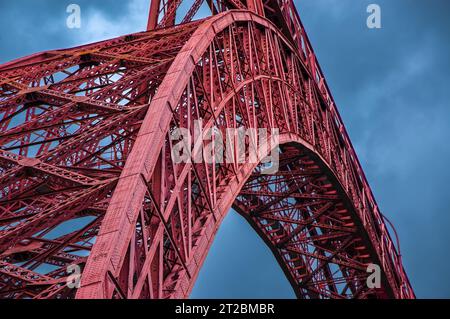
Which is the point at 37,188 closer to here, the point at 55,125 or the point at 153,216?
the point at 55,125

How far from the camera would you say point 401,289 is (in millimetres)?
49844

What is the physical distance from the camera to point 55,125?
67.4 ft

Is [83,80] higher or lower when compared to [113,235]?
higher

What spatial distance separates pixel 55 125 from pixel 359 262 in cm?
2784

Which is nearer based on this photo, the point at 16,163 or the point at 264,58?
the point at 16,163

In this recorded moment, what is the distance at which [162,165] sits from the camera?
1752 centimetres

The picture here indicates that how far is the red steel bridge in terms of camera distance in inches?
635

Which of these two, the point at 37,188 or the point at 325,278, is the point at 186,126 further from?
the point at 325,278

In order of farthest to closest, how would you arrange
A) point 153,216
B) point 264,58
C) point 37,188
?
point 264,58 < point 37,188 < point 153,216

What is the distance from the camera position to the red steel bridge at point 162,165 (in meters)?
16.1
